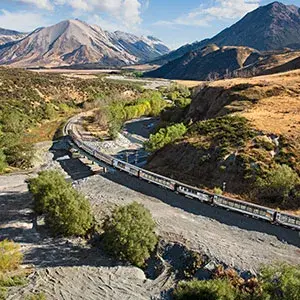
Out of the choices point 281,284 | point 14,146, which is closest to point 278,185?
point 281,284

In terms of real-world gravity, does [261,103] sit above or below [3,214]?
above

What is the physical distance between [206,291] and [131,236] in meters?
6.06

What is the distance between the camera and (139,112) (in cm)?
8981

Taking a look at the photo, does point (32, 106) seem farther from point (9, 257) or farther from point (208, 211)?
point (9, 257)

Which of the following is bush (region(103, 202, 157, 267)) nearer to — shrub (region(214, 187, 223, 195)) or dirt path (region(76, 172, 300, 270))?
dirt path (region(76, 172, 300, 270))

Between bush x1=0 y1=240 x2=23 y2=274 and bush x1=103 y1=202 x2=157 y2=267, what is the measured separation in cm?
548

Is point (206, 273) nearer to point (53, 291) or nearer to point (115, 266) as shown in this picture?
point (115, 266)

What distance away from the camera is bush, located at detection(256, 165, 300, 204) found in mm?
A: 30234

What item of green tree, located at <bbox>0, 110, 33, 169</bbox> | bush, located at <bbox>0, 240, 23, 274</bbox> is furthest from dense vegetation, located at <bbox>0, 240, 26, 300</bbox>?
green tree, located at <bbox>0, 110, 33, 169</bbox>

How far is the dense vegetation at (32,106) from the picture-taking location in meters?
50.6

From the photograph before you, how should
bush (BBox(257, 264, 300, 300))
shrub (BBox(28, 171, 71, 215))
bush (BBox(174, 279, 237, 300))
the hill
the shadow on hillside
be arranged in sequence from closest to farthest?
bush (BBox(257, 264, 300, 300))
bush (BBox(174, 279, 237, 300))
the shadow on hillside
shrub (BBox(28, 171, 71, 215))
the hill

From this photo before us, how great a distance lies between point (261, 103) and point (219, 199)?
87.2 feet

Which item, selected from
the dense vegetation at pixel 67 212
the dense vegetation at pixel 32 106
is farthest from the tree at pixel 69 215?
the dense vegetation at pixel 32 106

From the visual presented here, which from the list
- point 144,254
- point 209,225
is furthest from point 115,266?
point 209,225
